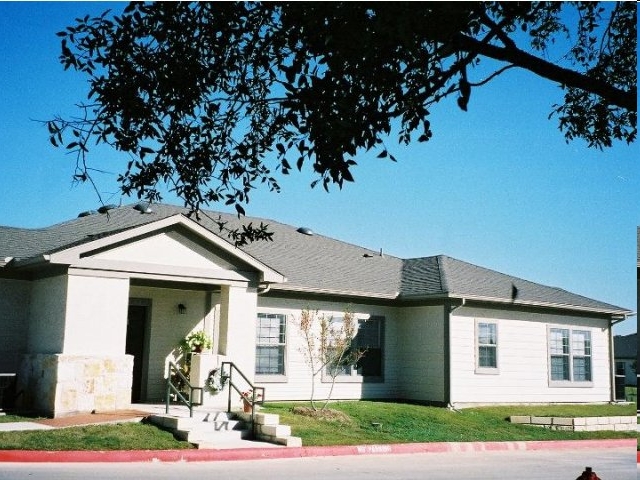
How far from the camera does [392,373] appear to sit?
2320cm

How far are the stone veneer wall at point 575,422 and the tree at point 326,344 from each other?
4790 mm

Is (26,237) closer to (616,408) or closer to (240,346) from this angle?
(240,346)

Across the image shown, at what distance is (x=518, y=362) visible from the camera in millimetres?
23812

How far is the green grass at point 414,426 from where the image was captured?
16000 mm

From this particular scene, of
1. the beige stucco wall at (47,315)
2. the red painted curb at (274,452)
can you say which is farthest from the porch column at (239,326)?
the red painted curb at (274,452)

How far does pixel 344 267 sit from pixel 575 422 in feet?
27.8

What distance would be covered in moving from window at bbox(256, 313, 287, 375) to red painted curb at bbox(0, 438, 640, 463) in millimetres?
6153

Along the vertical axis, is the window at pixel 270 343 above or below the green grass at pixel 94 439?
above

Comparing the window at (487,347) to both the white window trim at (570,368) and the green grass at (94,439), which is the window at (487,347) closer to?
the white window trim at (570,368)

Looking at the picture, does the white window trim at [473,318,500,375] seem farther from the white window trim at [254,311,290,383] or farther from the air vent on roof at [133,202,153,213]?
the air vent on roof at [133,202,153,213]

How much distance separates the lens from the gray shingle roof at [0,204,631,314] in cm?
2081

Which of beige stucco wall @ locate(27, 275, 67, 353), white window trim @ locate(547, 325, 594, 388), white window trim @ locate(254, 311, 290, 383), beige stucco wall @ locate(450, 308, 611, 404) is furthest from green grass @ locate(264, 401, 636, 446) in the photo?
beige stucco wall @ locate(27, 275, 67, 353)

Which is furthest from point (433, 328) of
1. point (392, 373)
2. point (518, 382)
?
point (518, 382)

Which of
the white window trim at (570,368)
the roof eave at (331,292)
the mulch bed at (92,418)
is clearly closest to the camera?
the mulch bed at (92,418)
